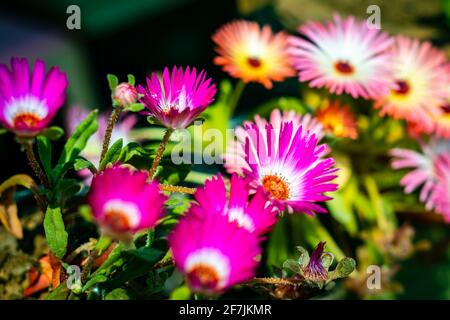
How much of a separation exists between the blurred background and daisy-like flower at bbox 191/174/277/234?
2.46 ft

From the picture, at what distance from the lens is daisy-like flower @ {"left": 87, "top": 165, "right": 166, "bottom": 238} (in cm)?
45

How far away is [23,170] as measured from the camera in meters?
1.22

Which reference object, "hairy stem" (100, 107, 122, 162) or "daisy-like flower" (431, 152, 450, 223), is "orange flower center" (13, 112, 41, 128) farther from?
"daisy-like flower" (431, 152, 450, 223)

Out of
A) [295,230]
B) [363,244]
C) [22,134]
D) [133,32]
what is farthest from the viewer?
[133,32]

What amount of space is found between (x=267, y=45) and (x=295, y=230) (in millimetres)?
296

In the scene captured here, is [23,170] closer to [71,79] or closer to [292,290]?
[71,79]

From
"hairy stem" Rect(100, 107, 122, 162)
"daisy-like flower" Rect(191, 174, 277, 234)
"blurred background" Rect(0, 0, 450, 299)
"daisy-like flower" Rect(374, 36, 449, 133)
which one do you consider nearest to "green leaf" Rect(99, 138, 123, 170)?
"hairy stem" Rect(100, 107, 122, 162)

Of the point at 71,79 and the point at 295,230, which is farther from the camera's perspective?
the point at 71,79

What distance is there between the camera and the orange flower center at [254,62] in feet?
2.98

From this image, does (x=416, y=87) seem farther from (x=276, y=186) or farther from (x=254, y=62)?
(x=276, y=186)

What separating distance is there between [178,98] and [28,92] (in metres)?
0.14

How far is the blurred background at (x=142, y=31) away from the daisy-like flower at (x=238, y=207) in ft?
2.46
